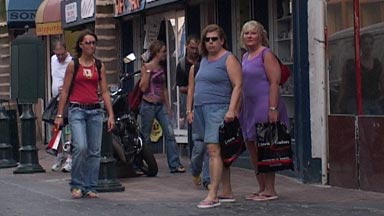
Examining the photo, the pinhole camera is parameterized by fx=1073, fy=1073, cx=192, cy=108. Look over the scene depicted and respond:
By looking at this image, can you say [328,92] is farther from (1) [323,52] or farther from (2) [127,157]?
(2) [127,157]

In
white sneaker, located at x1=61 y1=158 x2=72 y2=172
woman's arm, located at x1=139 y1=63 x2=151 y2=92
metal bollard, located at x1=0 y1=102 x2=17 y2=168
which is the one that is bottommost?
white sneaker, located at x1=61 y1=158 x2=72 y2=172

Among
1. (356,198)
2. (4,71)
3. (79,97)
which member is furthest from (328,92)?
(4,71)

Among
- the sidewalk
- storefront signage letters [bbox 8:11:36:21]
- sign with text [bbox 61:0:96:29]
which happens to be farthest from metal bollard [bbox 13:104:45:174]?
storefront signage letters [bbox 8:11:36:21]

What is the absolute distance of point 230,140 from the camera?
10633 millimetres

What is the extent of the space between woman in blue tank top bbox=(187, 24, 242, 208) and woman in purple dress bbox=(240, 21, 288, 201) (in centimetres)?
27

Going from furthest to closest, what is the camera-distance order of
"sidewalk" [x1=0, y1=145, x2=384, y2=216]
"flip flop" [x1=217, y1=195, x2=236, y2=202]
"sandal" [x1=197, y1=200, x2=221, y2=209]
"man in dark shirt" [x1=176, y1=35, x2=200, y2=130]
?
"man in dark shirt" [x1=176, y1=35, x2=200, y2=130] → "flip flop" [x1=217, y1=195, x2=236, y2=202] → "sandal" [x1=197, y1=200, x2=221, y2=209] → "sidewalk" [x1=0, y1=145, x2=384, y2=216]

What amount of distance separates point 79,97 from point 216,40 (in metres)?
1.66

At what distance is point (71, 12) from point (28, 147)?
6246 millimetres

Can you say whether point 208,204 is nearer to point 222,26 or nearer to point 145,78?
point 145,78

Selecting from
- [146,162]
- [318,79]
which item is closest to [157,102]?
[146,162]

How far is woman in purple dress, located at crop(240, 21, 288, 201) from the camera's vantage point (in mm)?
10810

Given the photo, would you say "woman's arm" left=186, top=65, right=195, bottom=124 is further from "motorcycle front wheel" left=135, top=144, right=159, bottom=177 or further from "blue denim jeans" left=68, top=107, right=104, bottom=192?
"motorcycle front wheel" left=135, top=144, right=159, bottom=177

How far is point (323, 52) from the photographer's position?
1212 centimetres

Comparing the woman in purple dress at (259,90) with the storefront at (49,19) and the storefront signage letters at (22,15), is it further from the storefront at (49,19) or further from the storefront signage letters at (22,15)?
the storefront signage letters at (22,15)
